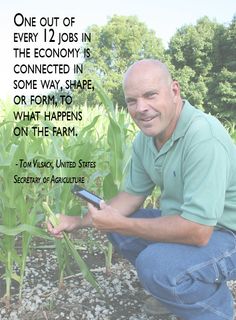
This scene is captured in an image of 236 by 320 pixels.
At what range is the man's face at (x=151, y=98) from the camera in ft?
5.21

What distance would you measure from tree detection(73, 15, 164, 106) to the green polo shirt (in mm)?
22446

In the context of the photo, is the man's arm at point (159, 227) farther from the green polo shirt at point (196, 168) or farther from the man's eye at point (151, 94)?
the man's eye at point (151, 94)

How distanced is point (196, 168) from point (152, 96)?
324mm

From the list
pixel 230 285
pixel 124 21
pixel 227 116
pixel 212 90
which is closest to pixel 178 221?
pixel 230 285

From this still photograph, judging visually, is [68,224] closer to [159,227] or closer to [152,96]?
[159,227]

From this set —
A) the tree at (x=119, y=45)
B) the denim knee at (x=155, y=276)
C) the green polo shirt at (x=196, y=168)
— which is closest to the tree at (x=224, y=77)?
the tree at (x=119, y=45)

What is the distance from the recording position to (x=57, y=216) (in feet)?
5.91

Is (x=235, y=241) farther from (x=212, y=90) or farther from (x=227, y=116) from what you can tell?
(x=212, y=90)

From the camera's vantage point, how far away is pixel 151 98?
5.26 ft

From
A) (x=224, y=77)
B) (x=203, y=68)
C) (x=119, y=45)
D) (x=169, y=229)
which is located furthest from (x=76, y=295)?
(x=119, y=45)

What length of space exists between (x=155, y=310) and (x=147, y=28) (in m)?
28.9

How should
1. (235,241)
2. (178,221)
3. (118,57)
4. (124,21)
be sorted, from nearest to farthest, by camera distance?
1. (178,221)
2. (235,241)
3. (118,57)
4. (124,21)

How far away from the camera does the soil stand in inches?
73.9

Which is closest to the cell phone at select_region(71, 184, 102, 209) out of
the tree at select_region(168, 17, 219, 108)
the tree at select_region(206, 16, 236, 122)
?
the tree at select_region(206, 16, 236, 122)
